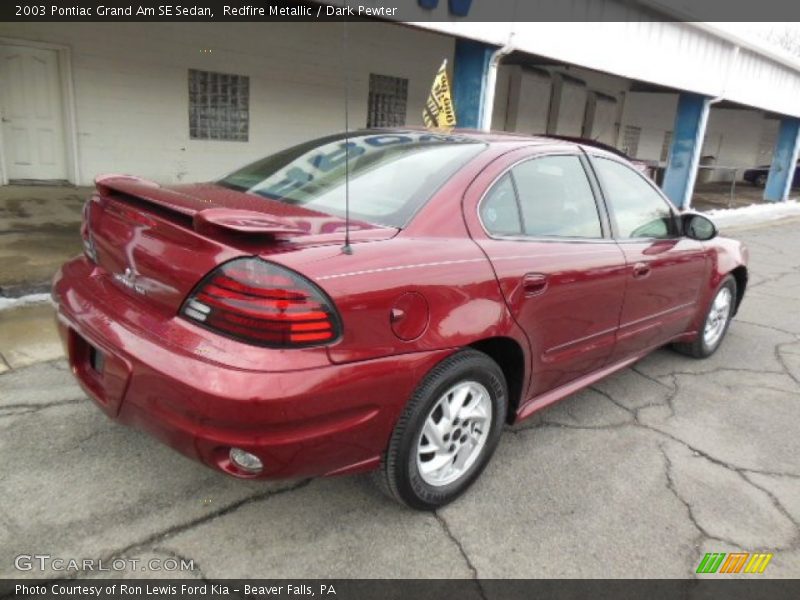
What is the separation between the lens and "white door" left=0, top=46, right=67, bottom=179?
8812 mm

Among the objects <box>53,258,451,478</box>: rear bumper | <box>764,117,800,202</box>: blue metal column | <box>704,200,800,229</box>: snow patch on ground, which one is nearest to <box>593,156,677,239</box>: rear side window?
<box>53,258,451,478</box>: rear bumper

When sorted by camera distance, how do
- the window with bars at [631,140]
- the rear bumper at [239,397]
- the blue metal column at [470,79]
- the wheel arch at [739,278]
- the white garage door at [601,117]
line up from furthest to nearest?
the window with bars at [631,140] → the white garage door at [601,117] → the blue metal column at [470,79] → the wheel arch at [739,278] → the rear bumper at [239,397]

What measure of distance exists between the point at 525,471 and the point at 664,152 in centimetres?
2083

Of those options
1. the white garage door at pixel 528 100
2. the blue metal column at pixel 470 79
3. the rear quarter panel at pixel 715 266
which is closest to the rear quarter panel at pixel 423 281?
the rear quarter panel at pixel 715 266

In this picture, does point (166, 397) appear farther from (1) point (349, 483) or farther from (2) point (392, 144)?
(2) point (392, 144)

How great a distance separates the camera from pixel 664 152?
20.9 m

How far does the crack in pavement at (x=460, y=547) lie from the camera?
2.16 metres

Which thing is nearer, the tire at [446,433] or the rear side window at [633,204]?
the tire at [446,433]

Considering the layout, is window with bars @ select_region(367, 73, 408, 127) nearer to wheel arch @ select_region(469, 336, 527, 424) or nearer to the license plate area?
wheel arch @ select_region(469, 336, 527, 424)

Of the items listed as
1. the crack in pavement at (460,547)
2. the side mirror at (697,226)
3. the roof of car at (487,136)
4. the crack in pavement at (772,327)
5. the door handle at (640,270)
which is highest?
the roof of car at (487,136)

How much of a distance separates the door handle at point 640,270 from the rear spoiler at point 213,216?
6.57 feet

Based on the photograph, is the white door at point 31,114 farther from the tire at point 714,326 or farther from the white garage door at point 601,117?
the white garage door at point 601,117

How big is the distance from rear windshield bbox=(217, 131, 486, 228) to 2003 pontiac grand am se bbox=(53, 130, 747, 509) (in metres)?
0.01
